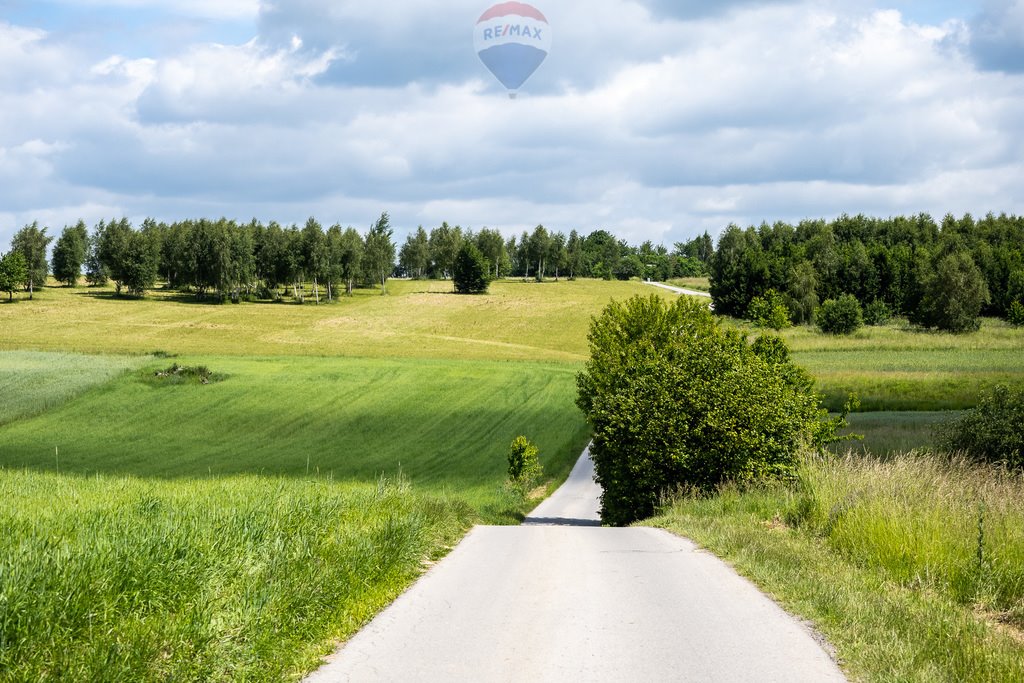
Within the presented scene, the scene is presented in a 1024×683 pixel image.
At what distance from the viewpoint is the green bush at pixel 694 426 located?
2712 cm

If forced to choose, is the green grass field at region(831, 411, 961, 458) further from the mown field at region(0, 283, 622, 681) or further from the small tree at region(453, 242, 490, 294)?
the small tree at region(453, 242, 490, 294)

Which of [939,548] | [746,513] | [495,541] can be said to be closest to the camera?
[939,548]

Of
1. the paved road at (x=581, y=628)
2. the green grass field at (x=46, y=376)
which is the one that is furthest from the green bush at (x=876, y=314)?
the paved road at (x=581, y=628)

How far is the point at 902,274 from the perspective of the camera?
15362cm

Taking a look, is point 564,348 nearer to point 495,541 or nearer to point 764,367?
point 764,367

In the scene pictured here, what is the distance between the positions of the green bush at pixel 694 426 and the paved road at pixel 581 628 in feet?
46.5

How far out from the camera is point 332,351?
95562 mm

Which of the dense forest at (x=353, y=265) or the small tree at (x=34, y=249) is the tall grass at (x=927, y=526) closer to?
the dense forest at (x=353, y=265)

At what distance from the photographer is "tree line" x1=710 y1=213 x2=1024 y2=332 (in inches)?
4852

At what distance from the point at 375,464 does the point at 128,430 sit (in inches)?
738

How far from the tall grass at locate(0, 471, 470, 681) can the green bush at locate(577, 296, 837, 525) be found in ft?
51.7

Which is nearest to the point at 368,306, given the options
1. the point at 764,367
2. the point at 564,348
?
the point at 564,348

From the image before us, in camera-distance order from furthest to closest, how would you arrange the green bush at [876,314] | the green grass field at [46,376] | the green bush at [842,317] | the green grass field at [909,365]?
1. the green bush at [876,314]
2. the green bush at [842,317]
3. the green grass field at [909,365]
4. the green grass field at [46,376]

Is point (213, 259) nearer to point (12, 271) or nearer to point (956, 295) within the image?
point (12, 271)
